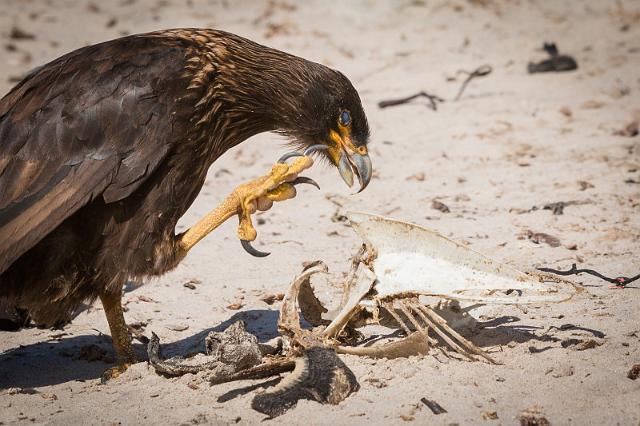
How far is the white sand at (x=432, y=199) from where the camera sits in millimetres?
3684

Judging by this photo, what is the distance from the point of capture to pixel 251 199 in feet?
15.0

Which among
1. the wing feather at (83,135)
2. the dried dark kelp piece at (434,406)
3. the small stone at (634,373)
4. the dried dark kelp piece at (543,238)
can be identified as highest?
the wing feather at (83,135)

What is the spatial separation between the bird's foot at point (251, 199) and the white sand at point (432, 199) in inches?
21.6

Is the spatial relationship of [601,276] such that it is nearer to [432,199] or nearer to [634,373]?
[634,373]

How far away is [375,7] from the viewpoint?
1050cm

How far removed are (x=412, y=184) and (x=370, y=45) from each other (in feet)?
11.6

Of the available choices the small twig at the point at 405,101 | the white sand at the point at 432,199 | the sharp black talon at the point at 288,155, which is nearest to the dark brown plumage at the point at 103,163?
the sharp black talon at the point at 288,155

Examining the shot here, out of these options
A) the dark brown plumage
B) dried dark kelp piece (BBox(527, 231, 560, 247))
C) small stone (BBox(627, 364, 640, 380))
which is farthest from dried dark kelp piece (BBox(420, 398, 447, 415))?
dried dark kelp piece (BBox(527, 231, 560, 247))

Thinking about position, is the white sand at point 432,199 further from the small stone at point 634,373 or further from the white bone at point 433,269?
the white bone at point 433,269

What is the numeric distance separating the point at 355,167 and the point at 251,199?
62 cm

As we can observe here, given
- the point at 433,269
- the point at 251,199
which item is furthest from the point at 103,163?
the point at 433,269

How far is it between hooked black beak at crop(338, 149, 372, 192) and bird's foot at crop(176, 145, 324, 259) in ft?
0.97

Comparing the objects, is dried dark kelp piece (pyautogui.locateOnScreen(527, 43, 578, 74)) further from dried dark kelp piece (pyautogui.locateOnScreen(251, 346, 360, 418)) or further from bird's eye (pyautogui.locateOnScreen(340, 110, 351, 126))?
dried dark kelp piece (pyautogui.locateOnScreen(251, 346, 360, 418))

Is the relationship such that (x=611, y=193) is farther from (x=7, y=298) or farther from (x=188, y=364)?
(x=7, y=298)
